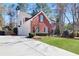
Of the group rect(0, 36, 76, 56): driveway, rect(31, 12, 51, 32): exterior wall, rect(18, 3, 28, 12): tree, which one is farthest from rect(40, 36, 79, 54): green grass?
rect(18, 3, 28, 12): tree

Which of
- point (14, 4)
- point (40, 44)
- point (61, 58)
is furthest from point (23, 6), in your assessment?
point (61, 58)

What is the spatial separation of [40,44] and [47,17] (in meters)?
0.77

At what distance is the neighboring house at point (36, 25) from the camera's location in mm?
6598

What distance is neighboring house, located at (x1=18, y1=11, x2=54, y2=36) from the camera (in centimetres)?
660

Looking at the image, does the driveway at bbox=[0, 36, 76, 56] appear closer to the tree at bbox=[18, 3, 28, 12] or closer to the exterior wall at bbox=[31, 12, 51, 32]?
the exterior wall at bbox=[31, 12, 51, 32]

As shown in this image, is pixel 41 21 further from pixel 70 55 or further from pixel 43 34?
pixel 70 55

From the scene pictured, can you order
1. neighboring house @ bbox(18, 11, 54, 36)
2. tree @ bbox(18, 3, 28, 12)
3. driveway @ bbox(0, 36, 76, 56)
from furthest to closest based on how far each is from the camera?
neighboring house @ bbox(18, 11, 54, 36), tree @ bbox(18, 3, 28, 12), driveway @ bbox(0, 36, 76, 56)

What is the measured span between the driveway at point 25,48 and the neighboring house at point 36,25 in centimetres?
25

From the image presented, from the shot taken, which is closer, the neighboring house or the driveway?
the driveway

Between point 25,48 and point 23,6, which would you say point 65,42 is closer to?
point 25,48

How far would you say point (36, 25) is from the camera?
670 cm

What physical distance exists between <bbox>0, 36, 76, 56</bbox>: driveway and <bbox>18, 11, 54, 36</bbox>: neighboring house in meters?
0.25

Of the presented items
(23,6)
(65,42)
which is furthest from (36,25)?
(65,42)

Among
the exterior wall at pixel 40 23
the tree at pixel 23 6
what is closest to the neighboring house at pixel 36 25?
the exterior wall at pixel 40 23
